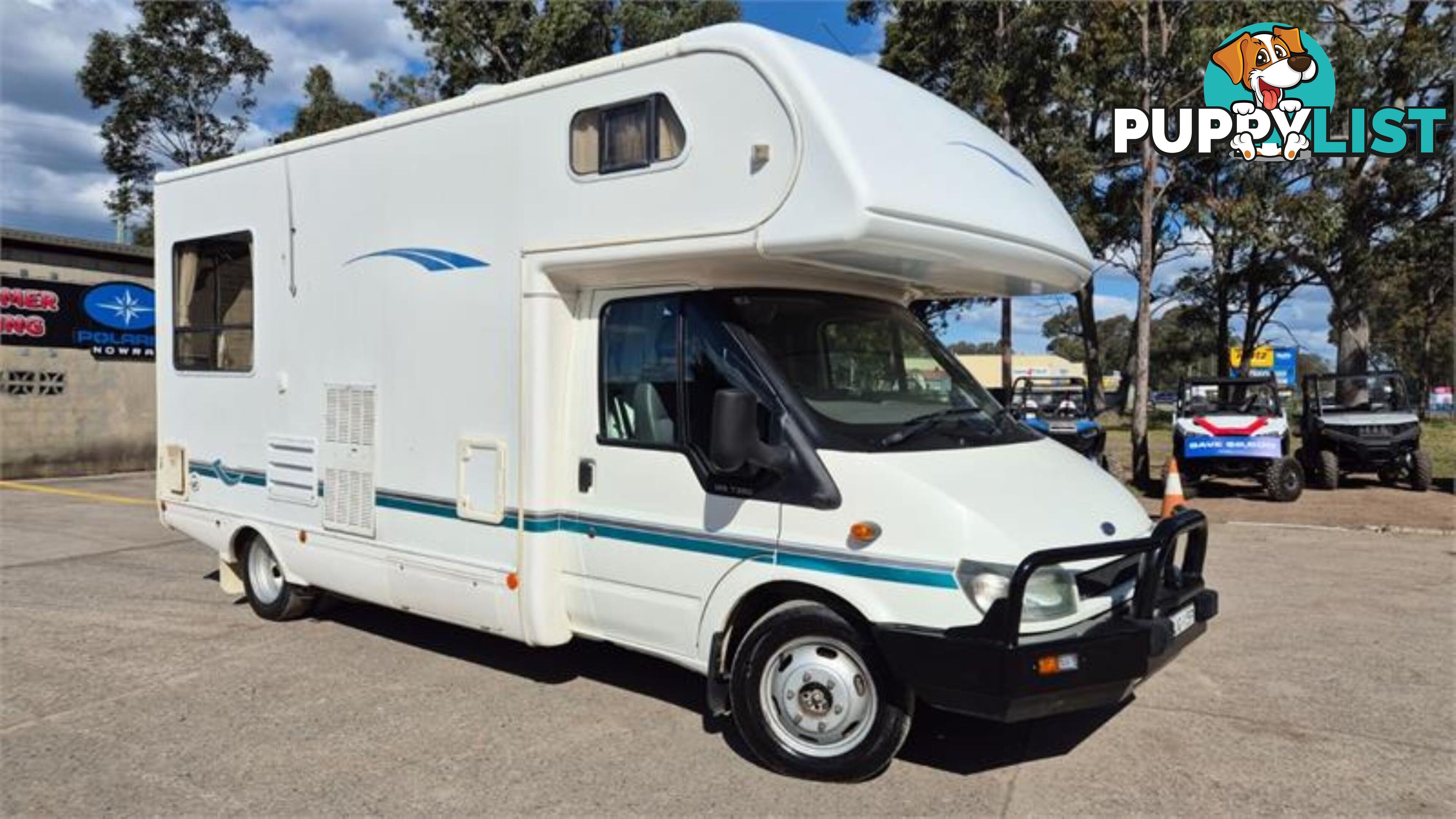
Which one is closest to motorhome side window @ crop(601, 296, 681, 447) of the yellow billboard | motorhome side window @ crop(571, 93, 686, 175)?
motorhome side window @ crop(571, 93, 686, 175)

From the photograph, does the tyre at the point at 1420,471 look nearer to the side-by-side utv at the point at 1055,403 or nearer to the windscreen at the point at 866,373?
the side-by-side utv at the point at 1055,403

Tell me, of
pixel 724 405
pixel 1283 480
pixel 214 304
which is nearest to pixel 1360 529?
pixel 1283 480

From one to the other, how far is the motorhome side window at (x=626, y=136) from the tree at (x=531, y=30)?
20.2 metres

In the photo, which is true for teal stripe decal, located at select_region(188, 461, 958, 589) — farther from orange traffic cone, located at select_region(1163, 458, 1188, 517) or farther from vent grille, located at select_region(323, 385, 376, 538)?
orange traffic cone, located at select_region(1163, 458, 1188, 517)

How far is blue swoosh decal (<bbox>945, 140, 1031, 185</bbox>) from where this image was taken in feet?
15.9

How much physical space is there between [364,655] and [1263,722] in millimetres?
5063

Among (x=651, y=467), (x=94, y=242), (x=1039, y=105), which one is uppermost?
(x=1039, y=105)

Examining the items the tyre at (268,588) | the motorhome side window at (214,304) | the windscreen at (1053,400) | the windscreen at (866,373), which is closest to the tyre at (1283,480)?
the windscreen at (1053,400)

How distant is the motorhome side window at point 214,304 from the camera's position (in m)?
6.87

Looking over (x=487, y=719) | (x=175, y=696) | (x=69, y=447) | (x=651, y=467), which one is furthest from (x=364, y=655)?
(x=69, y=447)

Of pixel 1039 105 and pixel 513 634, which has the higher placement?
pixel 1039 105

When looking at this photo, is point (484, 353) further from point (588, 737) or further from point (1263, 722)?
point (1263, 722)

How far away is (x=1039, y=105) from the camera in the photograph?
67.6 ft

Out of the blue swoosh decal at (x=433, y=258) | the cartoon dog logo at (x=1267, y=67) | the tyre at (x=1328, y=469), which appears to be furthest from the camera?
the cartoon dog logo at (x=1267, y=67)
